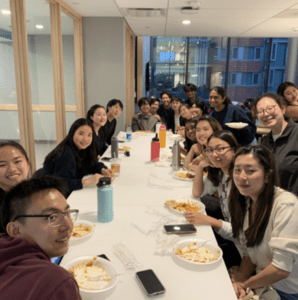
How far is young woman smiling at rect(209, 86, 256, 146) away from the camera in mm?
3549

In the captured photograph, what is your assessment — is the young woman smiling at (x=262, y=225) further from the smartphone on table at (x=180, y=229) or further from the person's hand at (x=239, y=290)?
the smartphone on table at (x=180, y=229)

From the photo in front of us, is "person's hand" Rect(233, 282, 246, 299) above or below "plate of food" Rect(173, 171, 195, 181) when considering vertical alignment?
below

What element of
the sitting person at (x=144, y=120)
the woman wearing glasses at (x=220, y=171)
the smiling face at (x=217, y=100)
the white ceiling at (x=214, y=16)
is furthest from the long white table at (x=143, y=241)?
the sitting person at (x=144, y=120)

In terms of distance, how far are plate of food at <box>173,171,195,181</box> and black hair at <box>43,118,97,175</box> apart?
715mm

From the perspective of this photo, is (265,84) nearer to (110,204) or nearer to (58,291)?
(110,204)

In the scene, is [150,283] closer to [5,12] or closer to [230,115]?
[5,12]

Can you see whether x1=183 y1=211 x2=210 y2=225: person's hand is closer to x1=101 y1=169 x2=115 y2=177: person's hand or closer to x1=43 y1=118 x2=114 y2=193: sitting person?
x1=43 y1=118 x2=114 y2=193: sitting person

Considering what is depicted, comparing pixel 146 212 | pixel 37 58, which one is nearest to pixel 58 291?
pixel 146 212

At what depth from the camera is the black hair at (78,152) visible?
2.20 meters

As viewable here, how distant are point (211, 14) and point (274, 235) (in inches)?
153

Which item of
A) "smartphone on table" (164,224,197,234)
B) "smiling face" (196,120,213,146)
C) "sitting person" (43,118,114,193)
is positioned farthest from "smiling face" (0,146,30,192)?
"smiling face" (196,120,213,146)

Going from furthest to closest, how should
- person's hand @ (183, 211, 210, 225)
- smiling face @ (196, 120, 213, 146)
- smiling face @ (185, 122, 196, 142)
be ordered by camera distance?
smiling face @ (185, 122, 196, 142) < smiling face @ (196, 120, 213, 146) < person's hand @ (183, 211, 210, 225)

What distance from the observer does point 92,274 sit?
3.43 ft

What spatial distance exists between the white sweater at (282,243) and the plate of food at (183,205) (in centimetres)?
37
